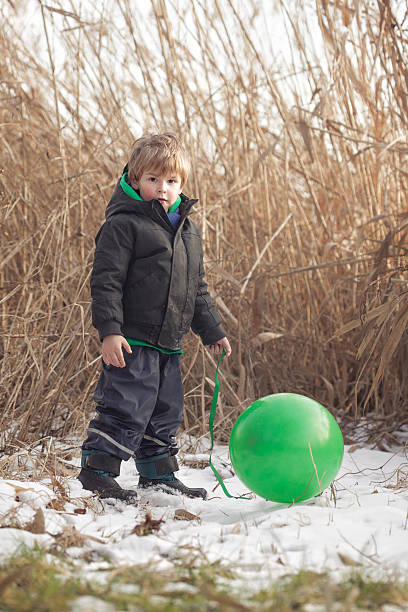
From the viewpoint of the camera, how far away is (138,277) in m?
2.27

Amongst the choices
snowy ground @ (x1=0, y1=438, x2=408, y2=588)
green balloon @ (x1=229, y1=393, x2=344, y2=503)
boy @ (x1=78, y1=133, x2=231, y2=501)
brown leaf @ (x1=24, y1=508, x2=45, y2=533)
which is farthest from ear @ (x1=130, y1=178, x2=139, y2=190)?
brown leaf @ (x1=24, y1=508, x2=45, y2=533)

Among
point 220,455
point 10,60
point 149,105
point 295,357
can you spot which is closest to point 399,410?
point 295,357

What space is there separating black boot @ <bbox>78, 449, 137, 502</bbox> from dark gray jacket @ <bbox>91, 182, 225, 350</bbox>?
421mm

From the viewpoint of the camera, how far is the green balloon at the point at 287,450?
202cm

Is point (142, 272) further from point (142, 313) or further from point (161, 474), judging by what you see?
point (161, 474)

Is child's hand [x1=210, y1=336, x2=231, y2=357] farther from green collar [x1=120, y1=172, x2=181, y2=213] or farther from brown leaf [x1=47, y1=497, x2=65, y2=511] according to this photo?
brown leaf [x1=47, y1=497, x2=65, y2=511]

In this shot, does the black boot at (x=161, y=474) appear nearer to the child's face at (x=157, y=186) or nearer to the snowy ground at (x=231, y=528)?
the snowy ground at (x=231, y=528)

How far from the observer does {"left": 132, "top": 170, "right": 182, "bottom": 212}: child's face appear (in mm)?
2301

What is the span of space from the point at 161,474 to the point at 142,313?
59 centimetres

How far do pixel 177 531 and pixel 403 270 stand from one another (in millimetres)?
1595

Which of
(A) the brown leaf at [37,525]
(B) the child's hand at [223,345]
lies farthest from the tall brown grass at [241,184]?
(A) the brown leaf at [37,525]

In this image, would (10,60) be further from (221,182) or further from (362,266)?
(362,266)

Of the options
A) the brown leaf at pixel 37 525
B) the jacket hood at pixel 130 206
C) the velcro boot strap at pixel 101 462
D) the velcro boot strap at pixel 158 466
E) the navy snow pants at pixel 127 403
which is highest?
the jacket hood at pixel 130 206

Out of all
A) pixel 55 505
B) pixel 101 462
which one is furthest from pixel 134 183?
pixel 55 505
